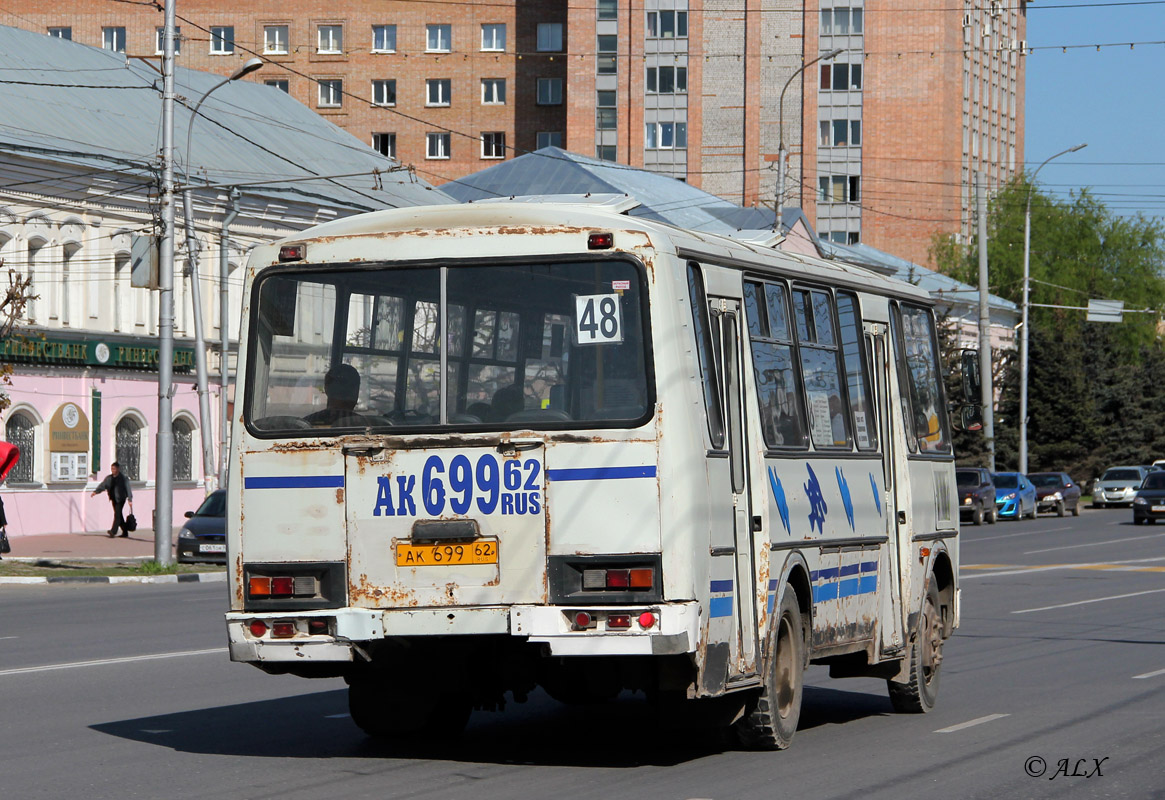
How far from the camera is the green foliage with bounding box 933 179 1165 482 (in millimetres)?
71375

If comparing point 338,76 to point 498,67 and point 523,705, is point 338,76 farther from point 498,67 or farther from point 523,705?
point 523,705

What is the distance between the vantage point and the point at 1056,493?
59156mm

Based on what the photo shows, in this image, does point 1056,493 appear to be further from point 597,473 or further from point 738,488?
point 597,473

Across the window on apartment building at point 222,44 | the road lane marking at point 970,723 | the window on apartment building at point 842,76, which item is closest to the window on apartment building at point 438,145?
the window on apartment building at point 222,44

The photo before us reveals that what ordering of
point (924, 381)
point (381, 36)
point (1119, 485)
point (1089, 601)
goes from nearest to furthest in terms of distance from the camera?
point (924, 381), point (1089, 601), point (1119, 485), point (381, 36)

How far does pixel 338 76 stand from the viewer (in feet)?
317

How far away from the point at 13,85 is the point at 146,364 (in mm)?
7004

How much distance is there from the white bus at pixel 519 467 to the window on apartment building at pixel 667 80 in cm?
8483

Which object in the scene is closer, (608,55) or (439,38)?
(608,55)

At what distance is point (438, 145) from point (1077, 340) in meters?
38.0

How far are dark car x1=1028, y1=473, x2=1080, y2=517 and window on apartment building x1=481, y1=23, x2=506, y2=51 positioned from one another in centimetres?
4422

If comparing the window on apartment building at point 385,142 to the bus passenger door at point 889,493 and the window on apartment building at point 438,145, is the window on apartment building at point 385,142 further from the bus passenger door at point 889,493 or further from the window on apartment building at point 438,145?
the bus passenger door at point 889,493

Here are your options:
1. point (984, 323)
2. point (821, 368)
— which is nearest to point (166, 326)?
point (821, 368)

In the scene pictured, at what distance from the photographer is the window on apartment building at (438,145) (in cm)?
9669
